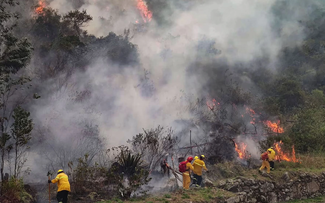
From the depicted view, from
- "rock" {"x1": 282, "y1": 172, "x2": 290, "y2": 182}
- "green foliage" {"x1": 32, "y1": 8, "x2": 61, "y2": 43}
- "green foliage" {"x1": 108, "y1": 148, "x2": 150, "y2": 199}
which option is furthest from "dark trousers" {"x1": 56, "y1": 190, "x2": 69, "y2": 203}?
"green foliage" {"x1": 32, "y1": 8, "x2": 61, "y2": 43}

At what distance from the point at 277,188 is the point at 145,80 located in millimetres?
13938

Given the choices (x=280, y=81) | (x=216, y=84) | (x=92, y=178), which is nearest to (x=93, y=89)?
(x=92, y=178)

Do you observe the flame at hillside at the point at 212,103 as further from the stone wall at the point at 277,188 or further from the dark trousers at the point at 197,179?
the dark trousers at the point at 197,179

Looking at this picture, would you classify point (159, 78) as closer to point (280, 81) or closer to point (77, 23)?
point (77, 23)

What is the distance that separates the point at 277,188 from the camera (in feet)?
37.4

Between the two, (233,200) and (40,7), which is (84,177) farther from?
(40,7)

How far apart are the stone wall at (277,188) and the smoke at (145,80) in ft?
13.1

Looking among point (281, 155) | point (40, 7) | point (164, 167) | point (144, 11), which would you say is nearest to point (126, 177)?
point (164, 167)

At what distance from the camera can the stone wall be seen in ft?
34.2

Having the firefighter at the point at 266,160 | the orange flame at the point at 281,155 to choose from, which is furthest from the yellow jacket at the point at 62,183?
the orange flame at the point at 281,155

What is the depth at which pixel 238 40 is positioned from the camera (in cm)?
3647

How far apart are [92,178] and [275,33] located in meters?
43.8

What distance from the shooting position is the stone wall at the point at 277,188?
10.4 meters

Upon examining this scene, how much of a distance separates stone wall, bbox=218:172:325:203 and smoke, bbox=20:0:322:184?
399 cm
